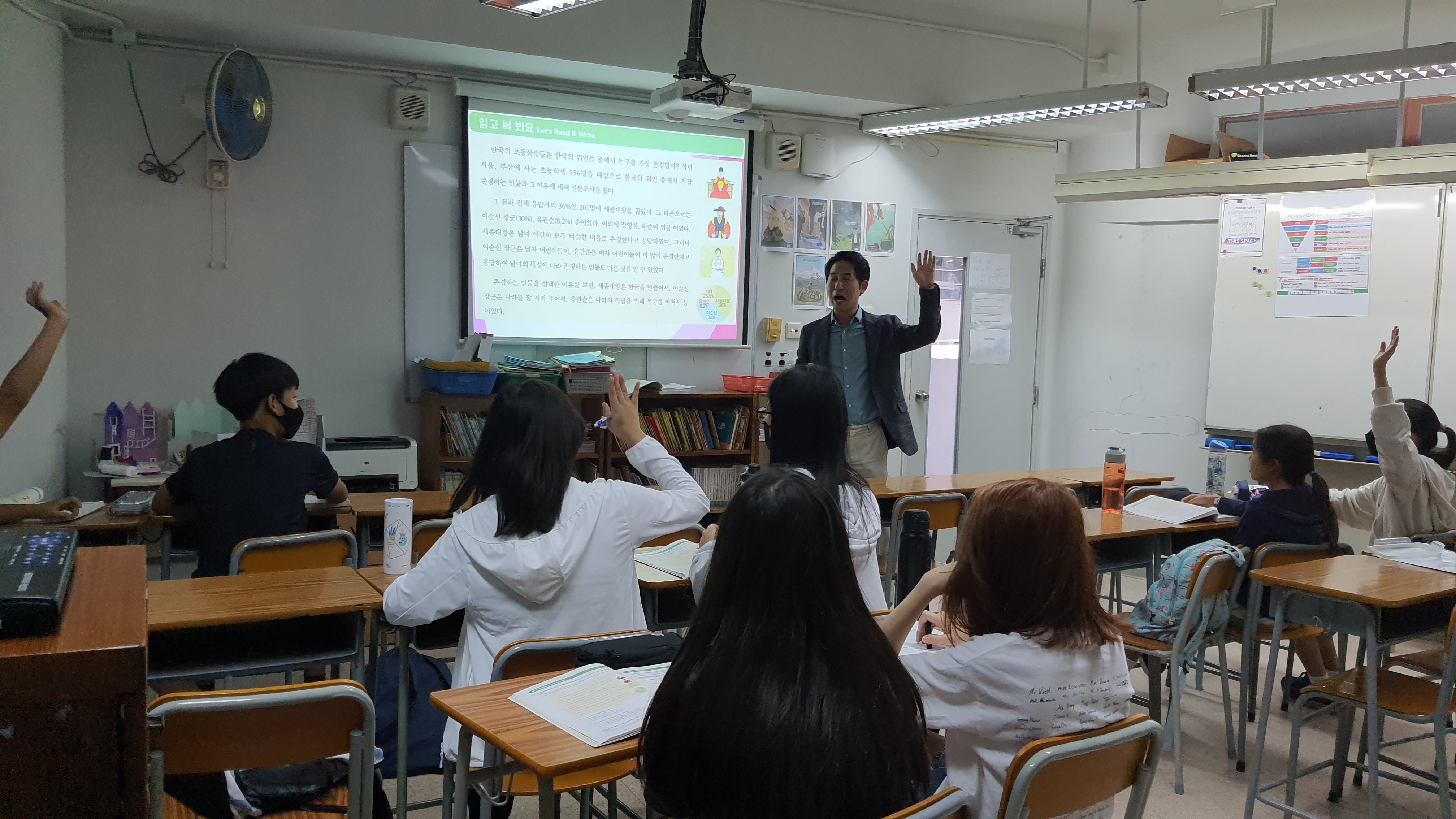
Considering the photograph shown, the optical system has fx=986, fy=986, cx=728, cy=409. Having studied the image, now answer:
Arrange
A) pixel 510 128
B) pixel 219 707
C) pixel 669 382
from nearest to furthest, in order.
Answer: pixel 219 707, pixel 510 128, pixel 669 382

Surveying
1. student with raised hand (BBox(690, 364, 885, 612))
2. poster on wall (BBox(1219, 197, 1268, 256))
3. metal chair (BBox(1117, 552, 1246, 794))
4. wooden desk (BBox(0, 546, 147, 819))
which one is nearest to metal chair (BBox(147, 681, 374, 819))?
wooden desk (BBox(0, 546, 147, 819))

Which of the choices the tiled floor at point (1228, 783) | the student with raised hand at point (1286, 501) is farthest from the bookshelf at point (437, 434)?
the student with raised hand at point (1286, 501)

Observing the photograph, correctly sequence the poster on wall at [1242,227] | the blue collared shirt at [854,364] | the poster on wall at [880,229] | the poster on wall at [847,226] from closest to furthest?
the blue collared shirt at [854,364]
the poster on wall at [1242,227]
the poster on wall at [847,226]
the poster on wall at [880,229]

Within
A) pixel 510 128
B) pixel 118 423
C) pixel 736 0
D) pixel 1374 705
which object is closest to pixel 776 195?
pixel 736 0

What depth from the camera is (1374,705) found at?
2.87 m

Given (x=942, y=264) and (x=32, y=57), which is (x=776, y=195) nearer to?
(x=942, y=264)

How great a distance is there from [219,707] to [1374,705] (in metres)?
3.01

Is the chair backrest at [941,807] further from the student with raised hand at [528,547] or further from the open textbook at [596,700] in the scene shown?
the student with raised hand at [528,547]

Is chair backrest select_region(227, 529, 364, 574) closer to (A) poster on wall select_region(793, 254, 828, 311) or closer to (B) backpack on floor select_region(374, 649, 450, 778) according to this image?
(B) backpack on floor select_region(374, 649, 450, 778)

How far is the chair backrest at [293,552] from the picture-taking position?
9.55 ft

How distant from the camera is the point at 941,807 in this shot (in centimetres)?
138

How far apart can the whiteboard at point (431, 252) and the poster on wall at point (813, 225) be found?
2077 mm

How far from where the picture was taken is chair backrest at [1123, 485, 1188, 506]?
4617 mm

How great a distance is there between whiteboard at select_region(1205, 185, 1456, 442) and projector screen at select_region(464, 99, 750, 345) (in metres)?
2.93
